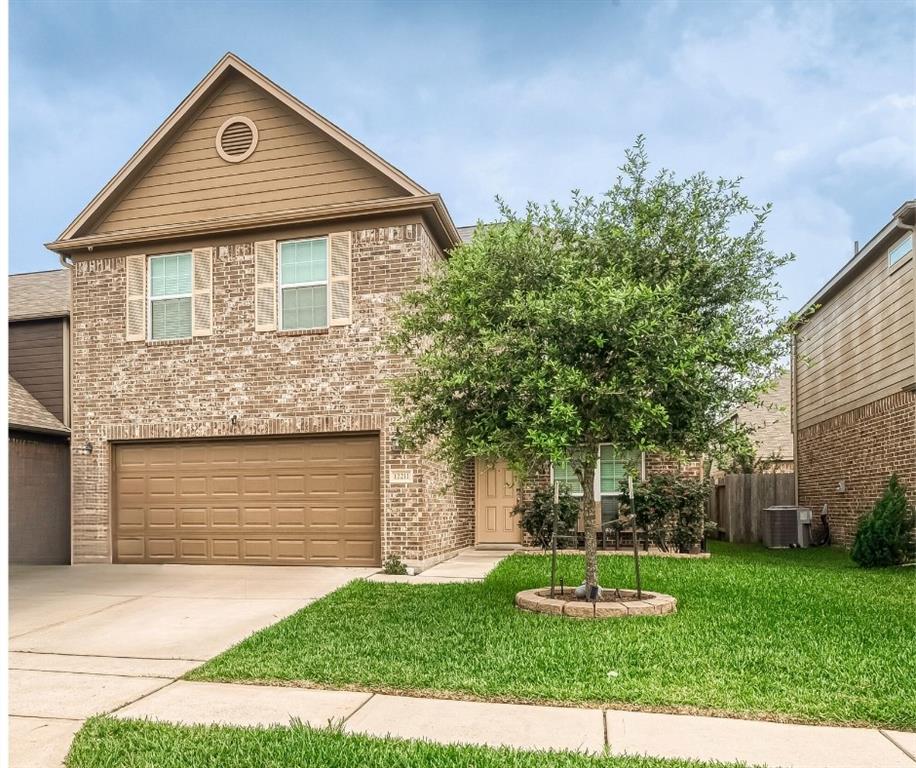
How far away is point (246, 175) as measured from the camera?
13.5m

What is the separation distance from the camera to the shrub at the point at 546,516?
1474cm

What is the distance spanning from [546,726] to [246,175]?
36.2 feet

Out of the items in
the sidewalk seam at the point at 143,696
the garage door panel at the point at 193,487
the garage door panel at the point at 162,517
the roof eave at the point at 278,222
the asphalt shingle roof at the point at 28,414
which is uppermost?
the roof eave at the point at 278,222

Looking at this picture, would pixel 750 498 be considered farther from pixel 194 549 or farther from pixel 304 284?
pixel 194 549

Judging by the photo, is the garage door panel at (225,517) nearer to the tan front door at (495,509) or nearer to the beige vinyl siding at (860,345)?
the tan front door at (495,509)

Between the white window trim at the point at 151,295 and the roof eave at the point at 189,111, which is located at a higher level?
the roof eave at the point at 189,111

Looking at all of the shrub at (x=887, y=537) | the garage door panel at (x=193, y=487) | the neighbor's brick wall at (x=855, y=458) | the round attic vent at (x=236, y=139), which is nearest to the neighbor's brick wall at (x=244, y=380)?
the garage door panel at (x=193, y=487)

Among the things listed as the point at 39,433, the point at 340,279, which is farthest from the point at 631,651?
the point at 39,433

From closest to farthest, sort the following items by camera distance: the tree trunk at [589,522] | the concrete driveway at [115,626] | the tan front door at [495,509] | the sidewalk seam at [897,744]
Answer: the sidewalk seam at [897,744]
the concrete driveway at [115,626]
the tree trunk at [589,522]
the tan front door at [495,509]

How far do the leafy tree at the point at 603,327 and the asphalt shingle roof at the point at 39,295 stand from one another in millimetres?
9457

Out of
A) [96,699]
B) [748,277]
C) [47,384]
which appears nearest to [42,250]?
[47,384]

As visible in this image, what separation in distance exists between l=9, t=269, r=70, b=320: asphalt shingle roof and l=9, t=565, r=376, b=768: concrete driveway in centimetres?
478

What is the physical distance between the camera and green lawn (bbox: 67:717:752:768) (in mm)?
4246

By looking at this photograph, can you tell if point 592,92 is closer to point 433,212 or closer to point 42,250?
point 433,212
